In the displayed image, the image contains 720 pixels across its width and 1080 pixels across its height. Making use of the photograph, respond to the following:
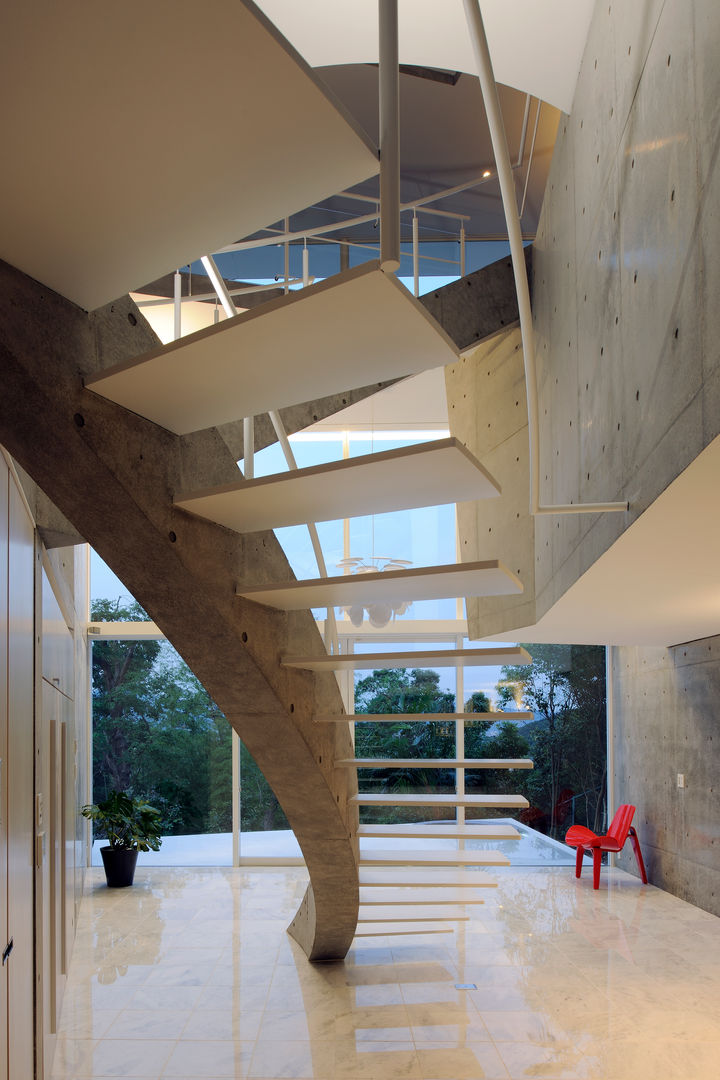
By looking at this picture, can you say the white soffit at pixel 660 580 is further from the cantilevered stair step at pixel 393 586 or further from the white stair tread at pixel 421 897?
the white stair tread at pixel 421 897

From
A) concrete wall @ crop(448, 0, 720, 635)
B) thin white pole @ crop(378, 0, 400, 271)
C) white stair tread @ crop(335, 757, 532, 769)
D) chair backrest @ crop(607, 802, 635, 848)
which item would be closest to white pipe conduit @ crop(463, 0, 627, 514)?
thin white pole @ crop(378, 0, 400, 271)

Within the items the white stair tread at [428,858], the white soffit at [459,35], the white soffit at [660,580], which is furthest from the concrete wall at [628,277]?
the white stair tread at [428,858]

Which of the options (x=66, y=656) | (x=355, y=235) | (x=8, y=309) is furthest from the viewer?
(x=355, y=235)

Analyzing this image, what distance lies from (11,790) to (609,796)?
7.88m

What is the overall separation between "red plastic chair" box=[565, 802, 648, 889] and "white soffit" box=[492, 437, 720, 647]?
2005 millimetres

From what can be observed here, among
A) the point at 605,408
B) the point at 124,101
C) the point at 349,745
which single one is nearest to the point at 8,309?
the point at 124,101

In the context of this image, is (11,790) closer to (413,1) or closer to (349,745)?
(349,745)

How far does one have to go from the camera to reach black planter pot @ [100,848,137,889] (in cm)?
841

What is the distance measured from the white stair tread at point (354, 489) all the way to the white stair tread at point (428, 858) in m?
2.82

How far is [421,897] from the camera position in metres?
4.98

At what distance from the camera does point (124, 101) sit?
134cm

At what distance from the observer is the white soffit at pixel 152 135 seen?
1212 millimetres

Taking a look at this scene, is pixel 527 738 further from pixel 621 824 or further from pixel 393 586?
pixel 393 586

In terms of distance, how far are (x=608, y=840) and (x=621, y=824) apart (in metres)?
0.36
